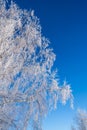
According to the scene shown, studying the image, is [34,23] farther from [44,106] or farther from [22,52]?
[44,106]

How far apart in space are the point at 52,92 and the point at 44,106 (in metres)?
0.70

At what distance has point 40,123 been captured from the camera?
10.4m

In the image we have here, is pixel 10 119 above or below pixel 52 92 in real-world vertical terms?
below

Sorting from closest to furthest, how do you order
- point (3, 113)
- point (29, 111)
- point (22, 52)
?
point (3, 113) → point (29, 111) → point (22, 52)

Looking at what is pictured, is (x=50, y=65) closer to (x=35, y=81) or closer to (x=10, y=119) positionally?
(x=35, y=81)

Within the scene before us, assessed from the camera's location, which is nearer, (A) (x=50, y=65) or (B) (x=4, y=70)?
(B) (x=4, y=70)

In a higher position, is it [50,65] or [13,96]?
[50,65]

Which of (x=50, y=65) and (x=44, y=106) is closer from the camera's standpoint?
(x=44, y=106)

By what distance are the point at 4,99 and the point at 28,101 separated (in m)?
1.04

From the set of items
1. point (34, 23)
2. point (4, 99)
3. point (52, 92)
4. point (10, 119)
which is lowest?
point (10, 119)

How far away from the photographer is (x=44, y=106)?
34.4 feet

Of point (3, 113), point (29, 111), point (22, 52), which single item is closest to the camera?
point (3, 113)

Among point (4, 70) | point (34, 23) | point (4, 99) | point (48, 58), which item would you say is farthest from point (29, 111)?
point (34, 23)

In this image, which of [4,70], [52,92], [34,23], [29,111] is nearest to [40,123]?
[29,111]
